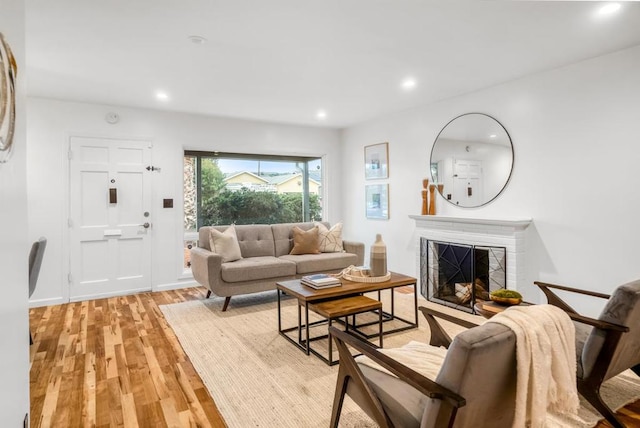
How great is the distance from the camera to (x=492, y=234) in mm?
3801

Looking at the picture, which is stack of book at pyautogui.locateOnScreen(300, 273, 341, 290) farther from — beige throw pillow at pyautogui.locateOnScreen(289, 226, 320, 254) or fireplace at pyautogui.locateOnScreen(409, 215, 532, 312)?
fireplace at pyautogui.locateOnScreen(409, 215, 532, 312)

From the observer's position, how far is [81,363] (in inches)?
107

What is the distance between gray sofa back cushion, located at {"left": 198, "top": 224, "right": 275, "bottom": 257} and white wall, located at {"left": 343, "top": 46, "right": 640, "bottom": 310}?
237 cm

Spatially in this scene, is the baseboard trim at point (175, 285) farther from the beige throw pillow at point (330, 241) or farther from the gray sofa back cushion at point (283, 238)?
the beige throw pillow at point (330, 241)

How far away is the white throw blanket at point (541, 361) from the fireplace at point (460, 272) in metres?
2.45

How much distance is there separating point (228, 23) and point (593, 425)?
10.8 feet

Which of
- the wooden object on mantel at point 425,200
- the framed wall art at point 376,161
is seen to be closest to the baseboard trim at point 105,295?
the framed wall art at point 376,161

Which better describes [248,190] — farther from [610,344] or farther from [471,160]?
[610,344]

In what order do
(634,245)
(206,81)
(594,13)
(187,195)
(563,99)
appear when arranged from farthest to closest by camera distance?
(187,195), (206,81), (563,99), (634,245), (594,13)

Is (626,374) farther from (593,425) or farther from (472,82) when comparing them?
(472,82)

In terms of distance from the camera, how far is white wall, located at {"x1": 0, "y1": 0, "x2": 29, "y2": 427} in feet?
4.16

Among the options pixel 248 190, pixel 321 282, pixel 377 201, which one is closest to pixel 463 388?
pixel 321 282

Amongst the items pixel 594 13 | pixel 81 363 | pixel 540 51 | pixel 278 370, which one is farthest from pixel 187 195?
pixel 594 13

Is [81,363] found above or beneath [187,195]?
beneath
